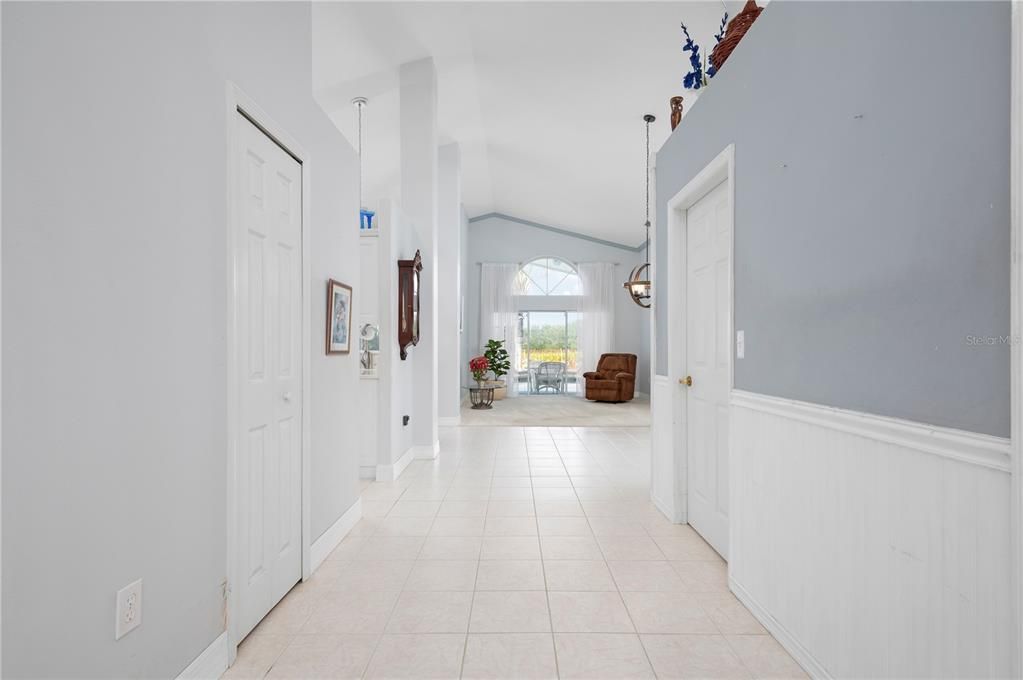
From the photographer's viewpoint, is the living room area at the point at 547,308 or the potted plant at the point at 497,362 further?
the living room area at the point at 547,308

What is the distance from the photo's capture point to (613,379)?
32.9ft

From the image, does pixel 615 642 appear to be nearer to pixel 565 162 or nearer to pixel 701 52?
pixel 701 52

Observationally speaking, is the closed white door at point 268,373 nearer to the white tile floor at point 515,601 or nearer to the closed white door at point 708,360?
the white tile floor at point 515,601

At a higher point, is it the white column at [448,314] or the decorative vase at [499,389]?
the white column at [448,314]

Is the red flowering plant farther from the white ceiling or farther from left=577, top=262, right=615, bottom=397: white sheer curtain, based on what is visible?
the white ceiling

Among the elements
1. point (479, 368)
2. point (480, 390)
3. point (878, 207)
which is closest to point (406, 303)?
point (878, 207)

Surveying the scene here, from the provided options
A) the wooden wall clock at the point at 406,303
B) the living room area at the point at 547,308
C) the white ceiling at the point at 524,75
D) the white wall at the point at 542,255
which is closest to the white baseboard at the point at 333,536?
the wooden wall clock at the point at 406,303

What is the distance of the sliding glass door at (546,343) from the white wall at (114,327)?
32.1 ft

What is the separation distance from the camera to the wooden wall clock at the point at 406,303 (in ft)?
15.0

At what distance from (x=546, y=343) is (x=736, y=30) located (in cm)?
935

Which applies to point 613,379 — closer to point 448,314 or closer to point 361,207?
point 448,314

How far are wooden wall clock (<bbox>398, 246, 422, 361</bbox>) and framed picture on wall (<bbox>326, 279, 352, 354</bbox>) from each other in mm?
1471

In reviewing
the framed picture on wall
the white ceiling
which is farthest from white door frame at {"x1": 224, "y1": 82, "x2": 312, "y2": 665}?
the white ceiling

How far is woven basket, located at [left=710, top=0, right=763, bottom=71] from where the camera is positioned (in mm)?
2332
